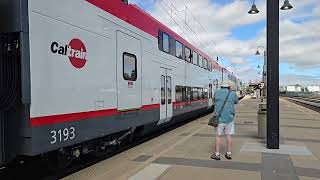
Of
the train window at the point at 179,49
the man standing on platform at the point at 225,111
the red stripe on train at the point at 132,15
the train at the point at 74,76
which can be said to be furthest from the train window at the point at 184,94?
the man standing on platform at the point at 225,111

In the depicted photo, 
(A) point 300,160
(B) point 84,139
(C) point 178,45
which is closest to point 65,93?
(B) point 84,139

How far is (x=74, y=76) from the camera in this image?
693cm

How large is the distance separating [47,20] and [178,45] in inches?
378

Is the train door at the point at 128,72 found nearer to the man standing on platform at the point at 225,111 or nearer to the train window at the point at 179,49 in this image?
the man standing on platform at the point at 225,111

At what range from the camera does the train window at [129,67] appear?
9.19 metres

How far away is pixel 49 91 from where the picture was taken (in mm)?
6184

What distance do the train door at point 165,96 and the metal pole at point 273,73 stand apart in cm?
355

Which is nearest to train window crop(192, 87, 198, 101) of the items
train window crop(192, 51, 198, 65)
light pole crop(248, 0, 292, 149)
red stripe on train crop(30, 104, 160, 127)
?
train window crop(192, 51, 198, 65)

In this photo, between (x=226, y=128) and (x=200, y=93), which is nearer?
(x=226, y=128)

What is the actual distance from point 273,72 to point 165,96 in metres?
3.95

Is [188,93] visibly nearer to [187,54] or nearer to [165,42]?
[187,54]

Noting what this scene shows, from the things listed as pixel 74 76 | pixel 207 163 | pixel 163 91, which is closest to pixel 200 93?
pixel 163 91

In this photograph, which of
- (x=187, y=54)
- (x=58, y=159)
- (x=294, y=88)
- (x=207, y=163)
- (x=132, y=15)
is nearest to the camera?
(x=58, y=159)

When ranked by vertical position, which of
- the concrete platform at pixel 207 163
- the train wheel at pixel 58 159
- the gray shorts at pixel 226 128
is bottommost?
the concrete platform at pixel 207 163
